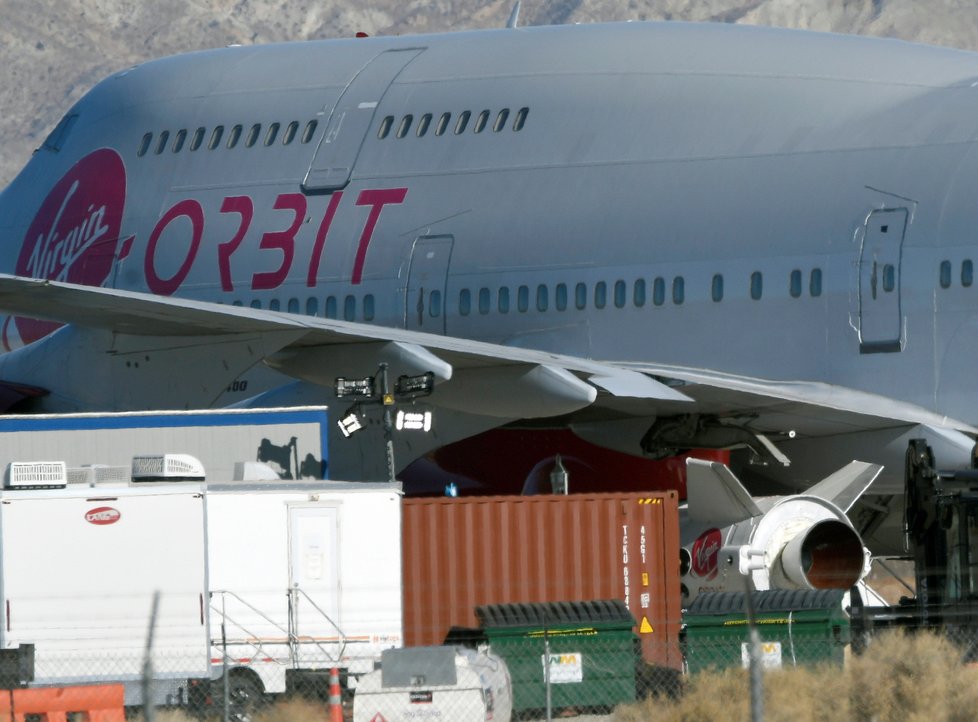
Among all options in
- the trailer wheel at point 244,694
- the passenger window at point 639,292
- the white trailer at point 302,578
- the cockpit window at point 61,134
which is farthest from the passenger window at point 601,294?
the cockpit window at point 61,134

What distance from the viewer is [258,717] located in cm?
1725

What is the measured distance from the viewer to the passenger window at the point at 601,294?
25.6 meters

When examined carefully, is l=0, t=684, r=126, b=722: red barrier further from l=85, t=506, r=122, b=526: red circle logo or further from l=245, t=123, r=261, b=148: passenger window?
l=245, t=123, r=261, b=148: passenger window

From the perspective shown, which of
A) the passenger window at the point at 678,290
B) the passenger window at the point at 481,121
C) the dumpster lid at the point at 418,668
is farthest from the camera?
the passenger window at the point at 481,121

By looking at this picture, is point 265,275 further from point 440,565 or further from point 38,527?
point 38,527

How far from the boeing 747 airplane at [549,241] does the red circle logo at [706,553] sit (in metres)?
1.70

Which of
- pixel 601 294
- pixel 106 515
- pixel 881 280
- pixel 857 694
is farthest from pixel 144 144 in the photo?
pixel 857 694

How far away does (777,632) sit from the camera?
749 inches

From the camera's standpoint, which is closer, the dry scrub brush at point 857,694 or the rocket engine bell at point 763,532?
the dry scrub brush at point 857,694

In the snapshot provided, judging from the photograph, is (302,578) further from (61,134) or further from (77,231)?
(61,134)

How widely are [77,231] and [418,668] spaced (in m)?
16.9

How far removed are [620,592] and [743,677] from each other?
558 cm

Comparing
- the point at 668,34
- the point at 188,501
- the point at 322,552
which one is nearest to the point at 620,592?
the point at 322,552

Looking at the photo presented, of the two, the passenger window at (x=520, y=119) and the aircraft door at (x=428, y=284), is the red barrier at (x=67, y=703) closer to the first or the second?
the aircraft door at (x=428, y=284)
